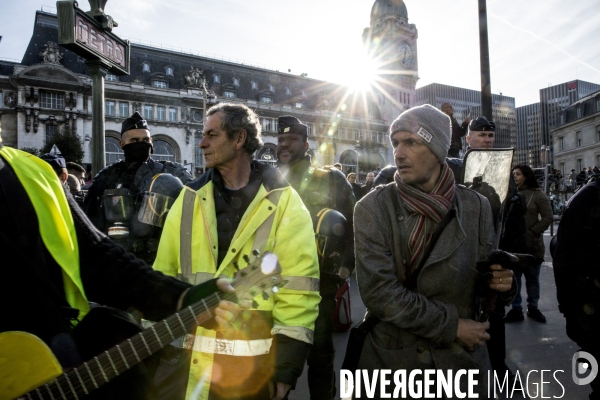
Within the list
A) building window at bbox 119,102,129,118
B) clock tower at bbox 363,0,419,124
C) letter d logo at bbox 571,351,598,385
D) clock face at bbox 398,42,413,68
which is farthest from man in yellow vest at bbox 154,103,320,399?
clock face at bbox 398,42,413,68

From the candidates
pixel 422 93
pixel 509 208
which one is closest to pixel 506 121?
pixel 422 93

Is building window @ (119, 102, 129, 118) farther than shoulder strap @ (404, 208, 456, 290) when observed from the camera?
Yes

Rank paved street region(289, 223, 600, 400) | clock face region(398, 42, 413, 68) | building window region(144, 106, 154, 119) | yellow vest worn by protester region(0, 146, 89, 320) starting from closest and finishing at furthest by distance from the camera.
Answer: yellow vest worn by protester region(0, 146, 89, 320)
paved street region(289, 223, 600, 400)
building window region(144, 106, 154, 119)
clock face region(398, 42, 413, 68)

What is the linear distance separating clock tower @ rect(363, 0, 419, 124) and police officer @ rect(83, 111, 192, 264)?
75.0 metres

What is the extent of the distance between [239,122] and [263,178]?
0.42m

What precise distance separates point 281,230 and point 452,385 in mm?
1159

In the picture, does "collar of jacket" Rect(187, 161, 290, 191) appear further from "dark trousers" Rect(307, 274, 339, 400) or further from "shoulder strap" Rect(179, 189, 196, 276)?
"dark trousers" Rect(307, 274, 339, 400)

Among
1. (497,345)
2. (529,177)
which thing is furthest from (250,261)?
(529,177)

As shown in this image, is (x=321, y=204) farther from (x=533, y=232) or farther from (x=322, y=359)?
(x=533, y=232)

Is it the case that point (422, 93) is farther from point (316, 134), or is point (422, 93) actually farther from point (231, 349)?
point (231, 349)

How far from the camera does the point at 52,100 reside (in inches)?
1730

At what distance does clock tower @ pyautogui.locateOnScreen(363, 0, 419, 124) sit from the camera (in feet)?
255

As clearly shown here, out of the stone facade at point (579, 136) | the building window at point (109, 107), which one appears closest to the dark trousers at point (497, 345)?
the building window at point (109, 107)

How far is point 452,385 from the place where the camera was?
201 cm
